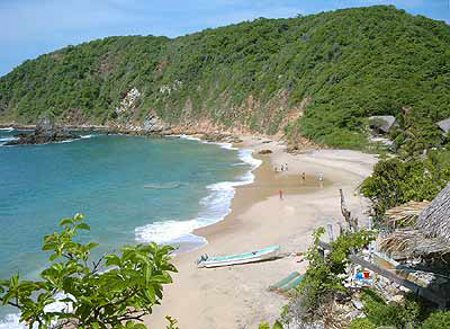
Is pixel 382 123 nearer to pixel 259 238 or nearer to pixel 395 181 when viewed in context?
pixel 259 238

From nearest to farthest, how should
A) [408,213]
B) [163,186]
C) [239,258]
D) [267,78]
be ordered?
[408,213] → [239,258] → [163,186] → [267,78]

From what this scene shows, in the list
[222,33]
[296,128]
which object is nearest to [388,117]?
[296,128]

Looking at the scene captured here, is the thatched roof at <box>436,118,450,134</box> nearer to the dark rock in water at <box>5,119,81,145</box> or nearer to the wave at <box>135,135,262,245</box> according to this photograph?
the wave at <box>135,135,262,245</box>

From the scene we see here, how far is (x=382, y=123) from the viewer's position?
49.8m

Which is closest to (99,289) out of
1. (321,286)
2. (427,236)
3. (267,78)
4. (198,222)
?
(427,236)

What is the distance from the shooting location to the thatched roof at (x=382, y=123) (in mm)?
49166

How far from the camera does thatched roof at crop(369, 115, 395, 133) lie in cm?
4917

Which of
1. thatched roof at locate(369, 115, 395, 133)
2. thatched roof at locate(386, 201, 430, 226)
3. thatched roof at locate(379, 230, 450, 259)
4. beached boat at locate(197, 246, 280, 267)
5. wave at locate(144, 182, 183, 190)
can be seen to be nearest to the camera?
thatched roof at locate(379, 230, 450, 259)

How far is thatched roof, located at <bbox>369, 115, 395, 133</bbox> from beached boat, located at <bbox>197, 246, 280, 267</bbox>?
34156 millimetres

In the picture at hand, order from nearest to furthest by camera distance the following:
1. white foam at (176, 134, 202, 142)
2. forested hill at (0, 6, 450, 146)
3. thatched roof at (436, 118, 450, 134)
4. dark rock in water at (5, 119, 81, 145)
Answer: thatched roof at (436, 118, 450, 134)
forested hill at (0, 6, 450, 146)
white foam at (176, 134, 202, 142)
dark rock in water at (5, 119, 81, 145)

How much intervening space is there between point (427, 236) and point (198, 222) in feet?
58.6

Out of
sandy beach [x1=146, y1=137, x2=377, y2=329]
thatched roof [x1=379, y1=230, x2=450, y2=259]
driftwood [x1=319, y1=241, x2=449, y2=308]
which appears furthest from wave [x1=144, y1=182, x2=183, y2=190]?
thatched roof [x1=379, y1=230, x2=450, y2=259]

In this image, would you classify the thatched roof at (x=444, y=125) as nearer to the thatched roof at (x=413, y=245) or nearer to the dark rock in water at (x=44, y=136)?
the thatched roof at (x=413, y=245)

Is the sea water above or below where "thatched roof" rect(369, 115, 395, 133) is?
below
